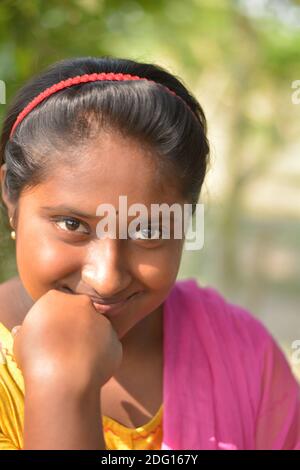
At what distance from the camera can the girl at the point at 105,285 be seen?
3.67 ft

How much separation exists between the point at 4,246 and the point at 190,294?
42cm

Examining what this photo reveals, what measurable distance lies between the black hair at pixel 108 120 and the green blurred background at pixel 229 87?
0.26 m

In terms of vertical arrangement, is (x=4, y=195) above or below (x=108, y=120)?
below

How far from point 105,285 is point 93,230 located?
0.30 ft

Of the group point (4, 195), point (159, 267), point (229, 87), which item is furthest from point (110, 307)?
point (229, 87)

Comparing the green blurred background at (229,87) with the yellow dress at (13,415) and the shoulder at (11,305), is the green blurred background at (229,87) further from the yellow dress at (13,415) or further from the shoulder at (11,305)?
the yellow dress at (13,415)

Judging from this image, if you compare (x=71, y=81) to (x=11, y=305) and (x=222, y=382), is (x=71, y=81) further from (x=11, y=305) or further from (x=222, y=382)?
(x=222, y=382)

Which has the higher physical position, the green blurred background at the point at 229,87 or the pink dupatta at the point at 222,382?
the green blurred background at the point at 229,87

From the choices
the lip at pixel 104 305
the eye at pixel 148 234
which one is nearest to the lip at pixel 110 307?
the lip at pixel 104 305

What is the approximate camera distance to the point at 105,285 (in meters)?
1.25

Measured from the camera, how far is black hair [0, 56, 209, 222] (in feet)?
4.26

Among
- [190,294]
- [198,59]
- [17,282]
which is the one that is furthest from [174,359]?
[198,59]
